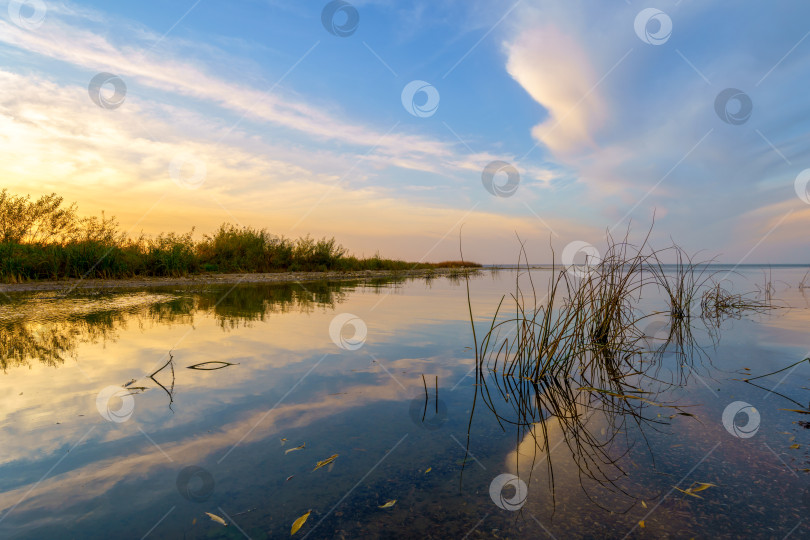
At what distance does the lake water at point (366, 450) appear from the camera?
69.0 inches

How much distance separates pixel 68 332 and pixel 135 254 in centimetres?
1105

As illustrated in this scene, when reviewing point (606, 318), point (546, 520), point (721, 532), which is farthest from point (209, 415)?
point (606, 318)

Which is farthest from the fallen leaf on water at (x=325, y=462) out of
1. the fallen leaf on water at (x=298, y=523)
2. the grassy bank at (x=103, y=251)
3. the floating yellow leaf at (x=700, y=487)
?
the grassy bank at (x=103, y=251)

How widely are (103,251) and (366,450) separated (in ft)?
49.9

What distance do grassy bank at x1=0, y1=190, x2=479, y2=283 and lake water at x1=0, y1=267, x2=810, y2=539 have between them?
10535 millimetres

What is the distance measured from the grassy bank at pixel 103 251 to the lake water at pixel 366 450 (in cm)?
1054

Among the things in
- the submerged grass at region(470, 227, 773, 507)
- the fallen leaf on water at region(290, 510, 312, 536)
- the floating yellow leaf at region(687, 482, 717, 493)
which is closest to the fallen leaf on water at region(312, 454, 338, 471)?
the fallen leaf on water at region(290, 510, 312, 536)

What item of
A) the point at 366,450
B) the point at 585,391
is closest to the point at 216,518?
the point at 366,450

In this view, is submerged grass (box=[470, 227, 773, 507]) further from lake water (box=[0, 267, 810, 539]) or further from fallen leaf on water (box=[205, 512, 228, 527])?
fallen leaf on water (box=[205, 512, 228, 527])

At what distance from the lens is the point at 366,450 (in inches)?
93.7

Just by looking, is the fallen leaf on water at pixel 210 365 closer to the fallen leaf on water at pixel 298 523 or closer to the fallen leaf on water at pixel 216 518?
the fallen leaf on water at pixel 216 518

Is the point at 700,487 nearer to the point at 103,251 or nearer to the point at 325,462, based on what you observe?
the point at 325,462

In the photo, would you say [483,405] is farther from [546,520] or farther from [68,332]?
[68,332]

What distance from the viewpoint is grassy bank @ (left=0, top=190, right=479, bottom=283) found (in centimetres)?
1257
